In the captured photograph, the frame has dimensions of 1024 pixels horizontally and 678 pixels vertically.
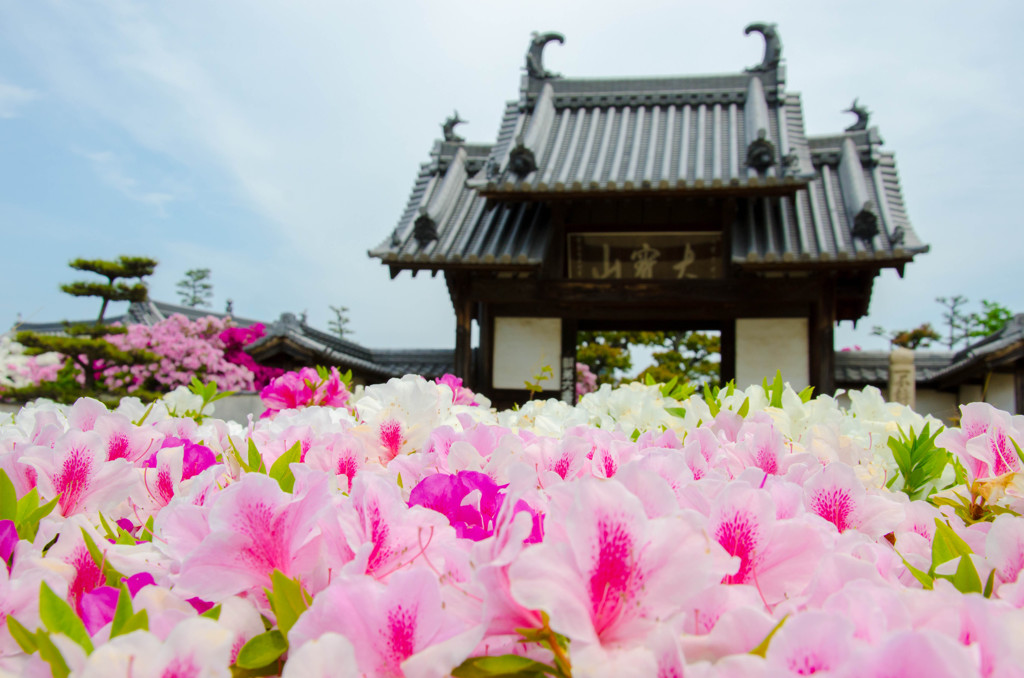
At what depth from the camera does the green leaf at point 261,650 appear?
1.80ft

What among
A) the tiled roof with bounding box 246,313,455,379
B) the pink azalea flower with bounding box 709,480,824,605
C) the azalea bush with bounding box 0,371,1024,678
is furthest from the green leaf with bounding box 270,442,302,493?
the tiled roof with bounding box 246,313,455,379

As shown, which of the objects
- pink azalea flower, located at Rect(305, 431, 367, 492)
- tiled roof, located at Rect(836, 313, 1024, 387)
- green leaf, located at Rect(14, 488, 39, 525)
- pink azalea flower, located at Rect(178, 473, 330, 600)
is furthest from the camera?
tiled roof, located at Rect(836, 313, 1024, 387)

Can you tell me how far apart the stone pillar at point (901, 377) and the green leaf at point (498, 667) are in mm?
9301

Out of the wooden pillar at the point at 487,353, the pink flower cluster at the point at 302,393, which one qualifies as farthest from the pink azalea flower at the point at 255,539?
the wooden pillar at the point at 487,353

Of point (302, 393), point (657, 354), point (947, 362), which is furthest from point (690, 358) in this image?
point (302, 393)

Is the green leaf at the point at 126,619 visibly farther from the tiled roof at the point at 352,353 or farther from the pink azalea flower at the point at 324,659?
the tiled roof at the point at 352,353

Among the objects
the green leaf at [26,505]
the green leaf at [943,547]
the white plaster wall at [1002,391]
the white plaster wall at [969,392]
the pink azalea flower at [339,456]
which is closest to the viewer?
the green leaf at [943,547]

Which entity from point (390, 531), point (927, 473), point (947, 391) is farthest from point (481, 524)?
point (947, 391)

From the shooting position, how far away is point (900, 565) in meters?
Result: 0.70

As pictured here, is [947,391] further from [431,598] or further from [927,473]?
[431,598]

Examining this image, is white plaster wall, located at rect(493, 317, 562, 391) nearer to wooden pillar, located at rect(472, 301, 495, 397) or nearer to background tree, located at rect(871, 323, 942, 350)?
wooden pillar, located at rect(472, 301, 495, 397)

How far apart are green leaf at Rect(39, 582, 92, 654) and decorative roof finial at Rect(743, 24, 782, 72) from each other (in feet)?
36.9

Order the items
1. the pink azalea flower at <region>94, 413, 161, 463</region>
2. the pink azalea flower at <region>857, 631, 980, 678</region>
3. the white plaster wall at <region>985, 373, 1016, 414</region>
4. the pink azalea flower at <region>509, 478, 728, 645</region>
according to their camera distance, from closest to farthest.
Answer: the pink azalea flower at <region>857, 631, 980, 678</region> < the pink azalea flower at <region>509, 478, 728, 645</region> < the pink azalea flower at <region>94, 413, 161, 463</region> < the white plaster wall at <region>985, 373, 1016, 414</region>

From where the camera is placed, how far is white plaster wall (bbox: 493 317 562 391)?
311 inches
